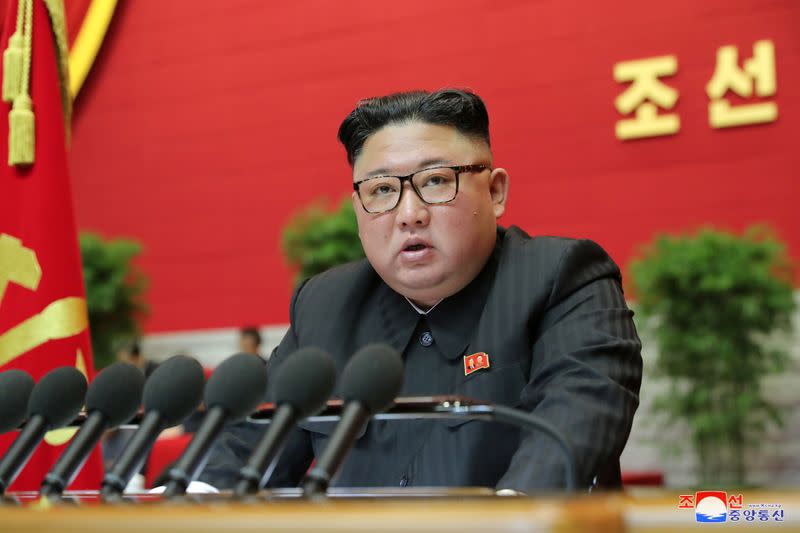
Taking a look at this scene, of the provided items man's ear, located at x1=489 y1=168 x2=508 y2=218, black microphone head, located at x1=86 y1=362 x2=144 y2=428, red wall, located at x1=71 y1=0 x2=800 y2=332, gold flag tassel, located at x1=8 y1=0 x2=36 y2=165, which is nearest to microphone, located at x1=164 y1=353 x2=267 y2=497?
black microphone head, located at x1=86 y1=362 x2=144 y2=428

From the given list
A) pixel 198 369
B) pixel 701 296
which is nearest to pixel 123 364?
pixel 198 369

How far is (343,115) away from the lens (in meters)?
5.48

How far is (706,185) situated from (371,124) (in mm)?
3383

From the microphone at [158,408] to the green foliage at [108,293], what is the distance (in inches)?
173

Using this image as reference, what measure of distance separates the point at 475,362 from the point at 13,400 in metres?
0.71

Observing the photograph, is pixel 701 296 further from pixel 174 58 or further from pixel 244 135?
pixel 174 58

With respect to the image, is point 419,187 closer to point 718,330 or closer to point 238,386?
point 238,386

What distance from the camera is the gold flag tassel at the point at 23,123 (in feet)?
7.13

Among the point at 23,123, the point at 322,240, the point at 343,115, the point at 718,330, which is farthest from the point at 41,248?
the point at 343,115

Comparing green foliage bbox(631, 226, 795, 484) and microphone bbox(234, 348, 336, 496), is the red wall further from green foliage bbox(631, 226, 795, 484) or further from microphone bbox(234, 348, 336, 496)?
microphone bbox(234, 348, 336, 496)

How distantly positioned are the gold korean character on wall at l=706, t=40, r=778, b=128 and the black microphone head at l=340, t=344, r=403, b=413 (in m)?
4.04

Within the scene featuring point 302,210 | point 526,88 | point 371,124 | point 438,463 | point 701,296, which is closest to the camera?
point 438,463

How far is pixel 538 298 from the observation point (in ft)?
4.89

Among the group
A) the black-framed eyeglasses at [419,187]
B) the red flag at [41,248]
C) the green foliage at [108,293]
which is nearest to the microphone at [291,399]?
the black-framed eyeglasses at [419,187]
